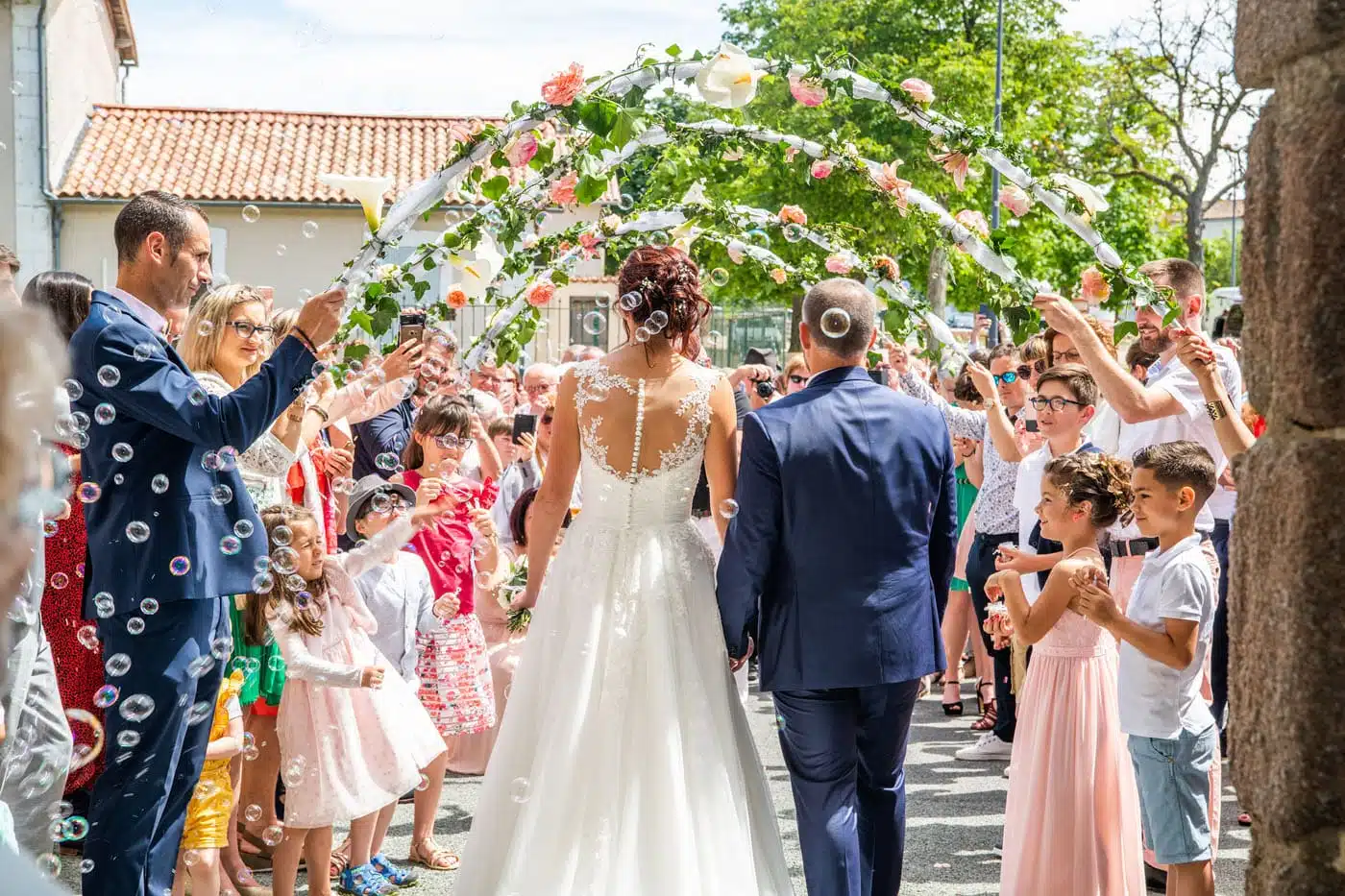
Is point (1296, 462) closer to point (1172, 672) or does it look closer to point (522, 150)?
point (1172, 672)

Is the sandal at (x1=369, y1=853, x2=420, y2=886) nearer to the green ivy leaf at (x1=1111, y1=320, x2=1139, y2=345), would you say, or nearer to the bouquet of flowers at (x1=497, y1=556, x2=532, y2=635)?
the bouquet of flowers at (x1=497, y1=556, x2=532, y2=635)

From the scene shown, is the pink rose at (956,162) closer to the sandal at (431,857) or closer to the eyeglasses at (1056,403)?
the eyeglasses at (1056,403)

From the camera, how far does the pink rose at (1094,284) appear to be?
5789 millimetres

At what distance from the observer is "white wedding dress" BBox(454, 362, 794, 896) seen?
4.17 metres

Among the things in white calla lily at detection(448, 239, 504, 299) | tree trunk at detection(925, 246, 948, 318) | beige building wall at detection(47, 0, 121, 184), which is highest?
beige building wall at detection(47, 0, 121, 184)

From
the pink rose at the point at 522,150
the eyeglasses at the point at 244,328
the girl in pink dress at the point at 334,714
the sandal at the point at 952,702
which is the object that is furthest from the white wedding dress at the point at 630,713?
the sandal at the point at 952,702

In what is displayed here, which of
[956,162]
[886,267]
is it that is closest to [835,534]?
[956,162]

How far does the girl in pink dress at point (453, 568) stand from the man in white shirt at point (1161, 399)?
8.09 ft

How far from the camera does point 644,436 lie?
4508mm

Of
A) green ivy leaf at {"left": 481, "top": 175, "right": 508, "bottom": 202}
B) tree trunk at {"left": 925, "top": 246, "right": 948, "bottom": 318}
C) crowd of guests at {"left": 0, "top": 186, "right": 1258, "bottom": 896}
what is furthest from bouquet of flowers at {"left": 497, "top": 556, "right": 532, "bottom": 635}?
tree trunk at {"left": 925, "top": 246, "right": 948, "bottom": 318}

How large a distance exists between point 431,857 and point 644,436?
1981mm

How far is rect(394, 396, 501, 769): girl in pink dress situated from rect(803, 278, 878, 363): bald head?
5.60 ft

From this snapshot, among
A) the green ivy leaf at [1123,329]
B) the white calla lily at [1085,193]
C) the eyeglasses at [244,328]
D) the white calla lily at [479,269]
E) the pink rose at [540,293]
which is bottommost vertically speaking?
the eyeglasses at [244,328]

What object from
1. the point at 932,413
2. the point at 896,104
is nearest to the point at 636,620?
the point at 932,413
